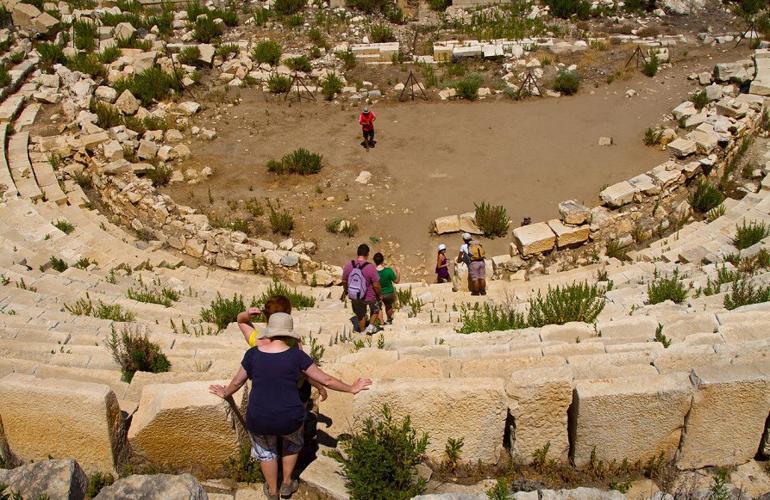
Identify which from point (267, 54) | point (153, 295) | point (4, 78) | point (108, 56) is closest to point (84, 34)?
point (108, 56)

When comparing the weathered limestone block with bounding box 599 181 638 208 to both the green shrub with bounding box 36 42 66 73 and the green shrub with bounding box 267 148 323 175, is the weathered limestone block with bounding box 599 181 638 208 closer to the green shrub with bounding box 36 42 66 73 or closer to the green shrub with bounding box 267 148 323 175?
the green shrub with bounding box 267 148 323 175

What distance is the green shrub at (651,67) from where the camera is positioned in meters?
20.2

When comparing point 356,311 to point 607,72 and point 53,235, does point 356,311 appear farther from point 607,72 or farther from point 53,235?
point 607,72

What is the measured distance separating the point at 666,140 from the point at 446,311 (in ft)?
29.3

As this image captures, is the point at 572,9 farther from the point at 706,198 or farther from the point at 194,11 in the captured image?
the point at 194,11

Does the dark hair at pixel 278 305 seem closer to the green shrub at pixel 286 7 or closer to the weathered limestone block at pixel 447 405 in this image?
the weathered limestone block at pixel 447 405

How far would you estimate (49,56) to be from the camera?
21359 mm

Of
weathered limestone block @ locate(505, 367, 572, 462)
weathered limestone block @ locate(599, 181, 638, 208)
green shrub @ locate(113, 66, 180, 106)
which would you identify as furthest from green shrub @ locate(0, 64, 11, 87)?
weathered limestone block @ locate(505, 367, 572, 462)

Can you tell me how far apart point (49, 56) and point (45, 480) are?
63.8 ft

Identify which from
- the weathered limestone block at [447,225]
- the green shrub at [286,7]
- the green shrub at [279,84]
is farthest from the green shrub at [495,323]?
the green shrub at [286,7]

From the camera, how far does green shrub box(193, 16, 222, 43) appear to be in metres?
22.9

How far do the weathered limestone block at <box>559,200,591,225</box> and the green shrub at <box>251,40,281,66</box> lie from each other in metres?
11.2

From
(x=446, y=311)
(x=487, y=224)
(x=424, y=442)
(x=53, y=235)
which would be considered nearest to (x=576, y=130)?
(x=487, y=224)

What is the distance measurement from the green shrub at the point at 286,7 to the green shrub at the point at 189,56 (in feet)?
14.0
